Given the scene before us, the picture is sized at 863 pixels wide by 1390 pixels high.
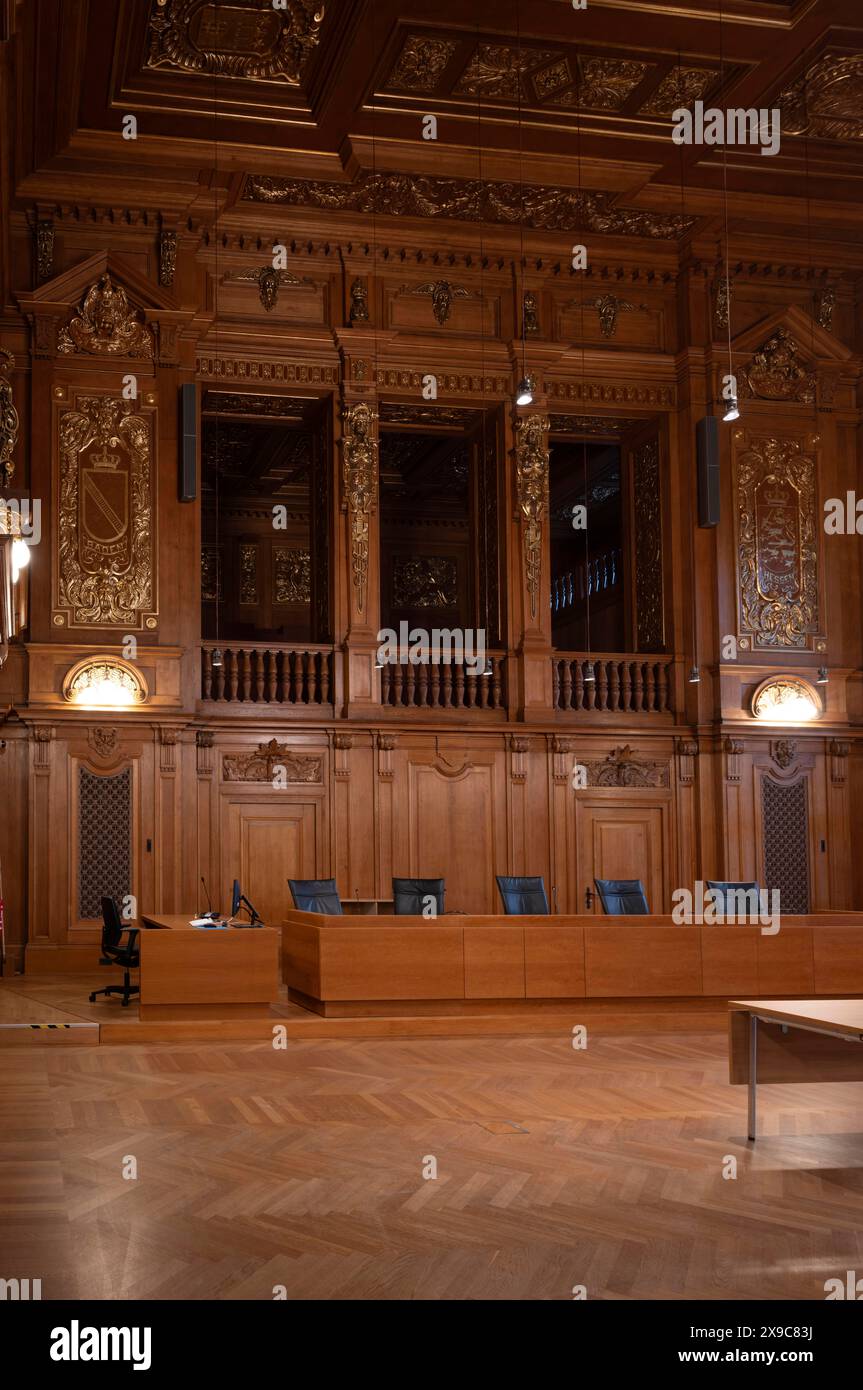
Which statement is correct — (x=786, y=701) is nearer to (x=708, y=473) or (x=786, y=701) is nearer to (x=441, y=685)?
(x=441, y=685)

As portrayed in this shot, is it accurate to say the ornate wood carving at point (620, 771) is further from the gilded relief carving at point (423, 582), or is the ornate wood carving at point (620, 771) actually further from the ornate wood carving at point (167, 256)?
the ornate wood carving at point (167, 256)

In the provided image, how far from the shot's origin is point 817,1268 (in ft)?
15.0

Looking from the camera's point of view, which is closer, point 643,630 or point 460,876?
point 460,876

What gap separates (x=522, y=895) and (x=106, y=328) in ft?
21.7

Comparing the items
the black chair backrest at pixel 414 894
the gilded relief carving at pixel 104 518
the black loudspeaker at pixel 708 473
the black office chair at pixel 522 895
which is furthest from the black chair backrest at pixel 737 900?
the gilded relief carving at pixel 104 518

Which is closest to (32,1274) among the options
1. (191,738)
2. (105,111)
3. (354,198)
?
(191,738)

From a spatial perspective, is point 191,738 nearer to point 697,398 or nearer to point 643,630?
point 643,630

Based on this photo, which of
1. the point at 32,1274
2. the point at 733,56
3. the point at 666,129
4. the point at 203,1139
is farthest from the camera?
the point at 666,129

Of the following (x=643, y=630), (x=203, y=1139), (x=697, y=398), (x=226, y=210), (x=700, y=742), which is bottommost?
(x=203, y=1139)

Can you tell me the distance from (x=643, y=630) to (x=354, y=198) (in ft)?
17.7

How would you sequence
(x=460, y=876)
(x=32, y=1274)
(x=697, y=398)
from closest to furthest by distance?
(x=32, y=1274) < (x=460, y=876) < (x=697, y=398)

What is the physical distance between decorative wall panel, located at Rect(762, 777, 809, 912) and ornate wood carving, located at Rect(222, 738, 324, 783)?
15.5 ft

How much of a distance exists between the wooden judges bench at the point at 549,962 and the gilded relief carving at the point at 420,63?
7177 mm

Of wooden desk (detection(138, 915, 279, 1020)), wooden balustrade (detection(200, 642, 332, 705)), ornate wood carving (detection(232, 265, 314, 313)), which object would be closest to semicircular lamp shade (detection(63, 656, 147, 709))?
wooden balustrade (detection(200, 642, 332, 705))
